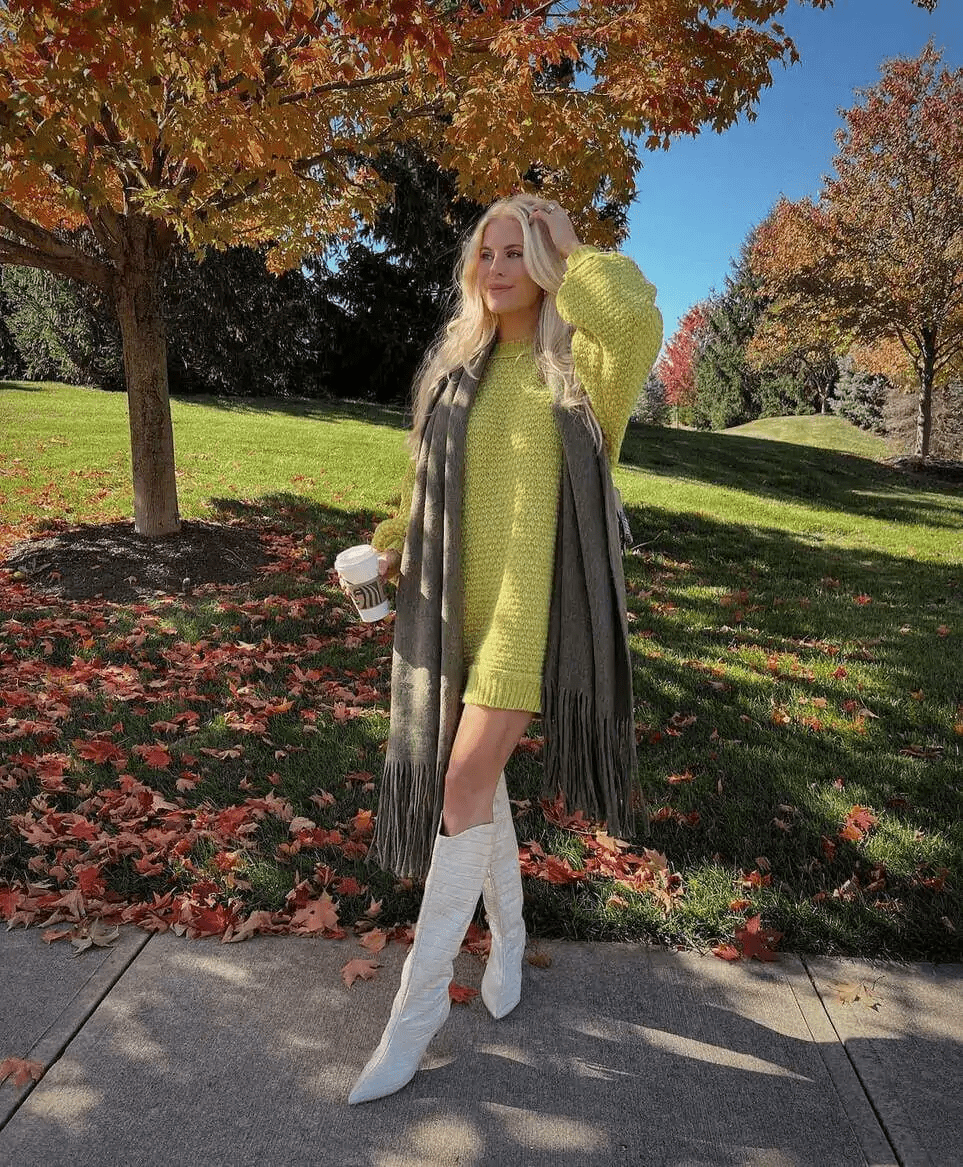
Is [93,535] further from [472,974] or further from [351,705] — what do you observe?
[472,974]

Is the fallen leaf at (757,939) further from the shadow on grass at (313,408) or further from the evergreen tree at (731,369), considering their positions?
the evergreen tree at (731,369)

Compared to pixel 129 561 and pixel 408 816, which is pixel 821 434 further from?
pixel 408 816

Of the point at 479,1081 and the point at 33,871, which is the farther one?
the point at 33,871

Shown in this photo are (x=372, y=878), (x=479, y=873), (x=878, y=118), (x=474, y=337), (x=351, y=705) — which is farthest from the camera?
(x=878, y=118)

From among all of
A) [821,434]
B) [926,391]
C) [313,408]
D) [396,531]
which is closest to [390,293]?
[313,408]

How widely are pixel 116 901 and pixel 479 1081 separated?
1422mm

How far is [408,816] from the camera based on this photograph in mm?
2379

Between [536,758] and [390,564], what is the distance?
1889mm

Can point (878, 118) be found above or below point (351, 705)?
above

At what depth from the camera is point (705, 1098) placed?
2.15 m

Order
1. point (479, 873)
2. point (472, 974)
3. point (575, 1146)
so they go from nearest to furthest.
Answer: point (575, 1146) < point (479, 873) < point (472, 974)

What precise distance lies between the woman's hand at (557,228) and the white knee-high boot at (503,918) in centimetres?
138

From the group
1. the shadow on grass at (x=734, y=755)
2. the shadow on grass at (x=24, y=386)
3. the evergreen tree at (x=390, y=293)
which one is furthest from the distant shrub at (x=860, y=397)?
the shadow on grass at (x=24, y=386)

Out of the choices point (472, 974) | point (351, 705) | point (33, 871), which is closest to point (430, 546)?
point (472, 974)
